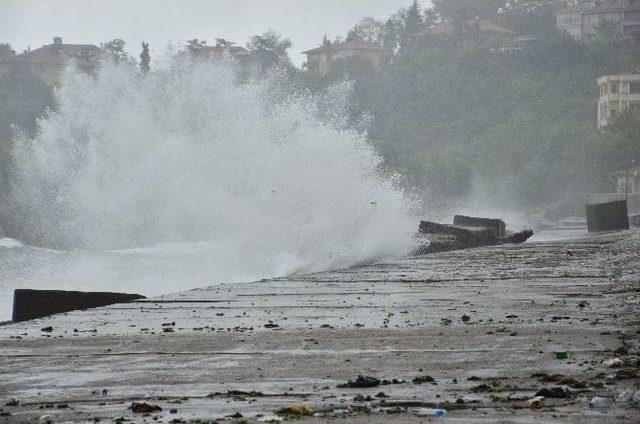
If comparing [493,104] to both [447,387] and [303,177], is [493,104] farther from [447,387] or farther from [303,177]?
[447,387]

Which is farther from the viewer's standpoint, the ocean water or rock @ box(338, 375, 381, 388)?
the ocean water

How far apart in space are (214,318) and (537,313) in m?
2.78

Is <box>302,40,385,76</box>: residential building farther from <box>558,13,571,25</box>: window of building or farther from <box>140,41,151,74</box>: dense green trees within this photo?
<box>140,41,151,74</box>: dense green trees

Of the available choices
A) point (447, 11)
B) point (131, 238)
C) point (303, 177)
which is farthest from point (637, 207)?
point (447, 11)

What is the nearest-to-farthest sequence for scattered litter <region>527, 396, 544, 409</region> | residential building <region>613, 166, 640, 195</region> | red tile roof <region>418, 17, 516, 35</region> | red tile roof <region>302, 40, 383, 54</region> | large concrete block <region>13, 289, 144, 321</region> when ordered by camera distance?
scattered litter <region>527, 396, 544, 409</region>, large concrete block <region>13, 289, 144, 321</region>, residential building <region>613, 166, 640, 195</region>, red tile roof <region>418, 17, 516, 35</region>, red tile roof <region>302, 40, 383, 54</region>

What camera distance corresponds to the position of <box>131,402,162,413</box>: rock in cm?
648

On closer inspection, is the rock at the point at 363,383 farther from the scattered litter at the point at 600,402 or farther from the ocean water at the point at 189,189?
the ocean water at the point at 189,189

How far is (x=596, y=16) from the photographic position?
605 feet

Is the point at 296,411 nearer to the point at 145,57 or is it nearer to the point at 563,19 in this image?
the point at 145,57

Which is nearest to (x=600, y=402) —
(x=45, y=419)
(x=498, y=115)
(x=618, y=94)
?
(x=45, y=419)

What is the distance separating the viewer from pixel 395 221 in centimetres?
2897

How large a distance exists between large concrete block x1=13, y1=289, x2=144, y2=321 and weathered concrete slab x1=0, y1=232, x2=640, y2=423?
604 mm

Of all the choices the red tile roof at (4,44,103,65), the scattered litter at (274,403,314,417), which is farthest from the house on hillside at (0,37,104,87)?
the scattered litter at (274,403,314,417)

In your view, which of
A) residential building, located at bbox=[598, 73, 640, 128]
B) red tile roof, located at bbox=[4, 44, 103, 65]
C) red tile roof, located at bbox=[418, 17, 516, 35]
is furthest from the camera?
red tile roof, located at bbox=[418, 17, 516, 35]
